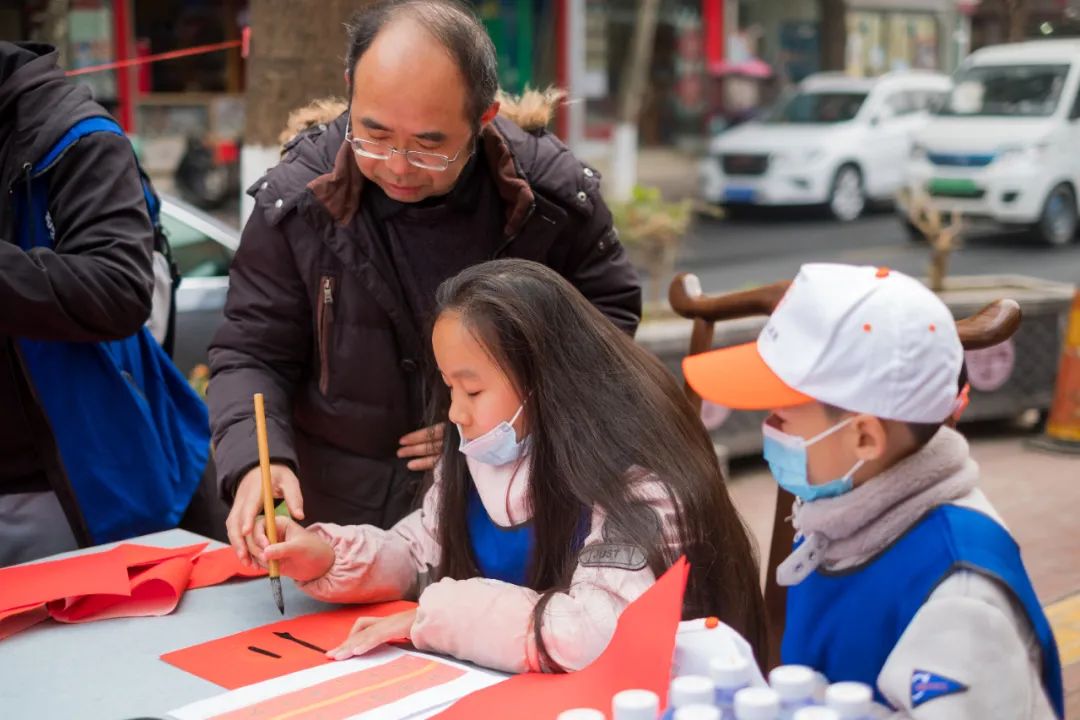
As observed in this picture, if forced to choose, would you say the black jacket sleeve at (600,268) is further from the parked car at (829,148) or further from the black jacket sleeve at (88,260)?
the parked car at (829,148)

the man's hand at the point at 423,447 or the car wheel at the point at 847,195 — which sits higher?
the man's hand at the point at 423,447

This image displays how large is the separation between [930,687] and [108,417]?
1616 millimetres

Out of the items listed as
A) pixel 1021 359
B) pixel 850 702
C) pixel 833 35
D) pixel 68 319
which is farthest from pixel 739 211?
pixel 850 702

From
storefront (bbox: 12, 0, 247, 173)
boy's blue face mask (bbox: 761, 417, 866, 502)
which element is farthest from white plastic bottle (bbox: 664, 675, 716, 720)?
storefront (bbox: 12, 0, 247, 173)

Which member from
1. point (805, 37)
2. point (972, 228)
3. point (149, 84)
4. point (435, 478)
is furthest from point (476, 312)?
point (805, 37)

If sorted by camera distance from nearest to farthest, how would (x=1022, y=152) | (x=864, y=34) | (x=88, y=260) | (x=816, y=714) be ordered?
1. (x=816, y=714)
2. (x=88, y=260)
3. (x=1022, y=152)
4. (x=864, y=34)

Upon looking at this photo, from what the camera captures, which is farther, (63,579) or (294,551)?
(63,579)

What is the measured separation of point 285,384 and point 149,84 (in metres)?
15.3

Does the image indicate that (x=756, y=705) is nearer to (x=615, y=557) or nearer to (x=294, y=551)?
(x=615, y=557)

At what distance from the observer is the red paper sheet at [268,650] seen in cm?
193

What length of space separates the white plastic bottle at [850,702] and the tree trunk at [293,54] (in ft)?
10.6

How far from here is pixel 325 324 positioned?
8.11 ft

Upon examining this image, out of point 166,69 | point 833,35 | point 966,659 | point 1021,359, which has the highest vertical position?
point 833,35

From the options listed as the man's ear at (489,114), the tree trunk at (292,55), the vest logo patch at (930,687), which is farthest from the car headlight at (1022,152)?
the vest logo patch at (930,687)
